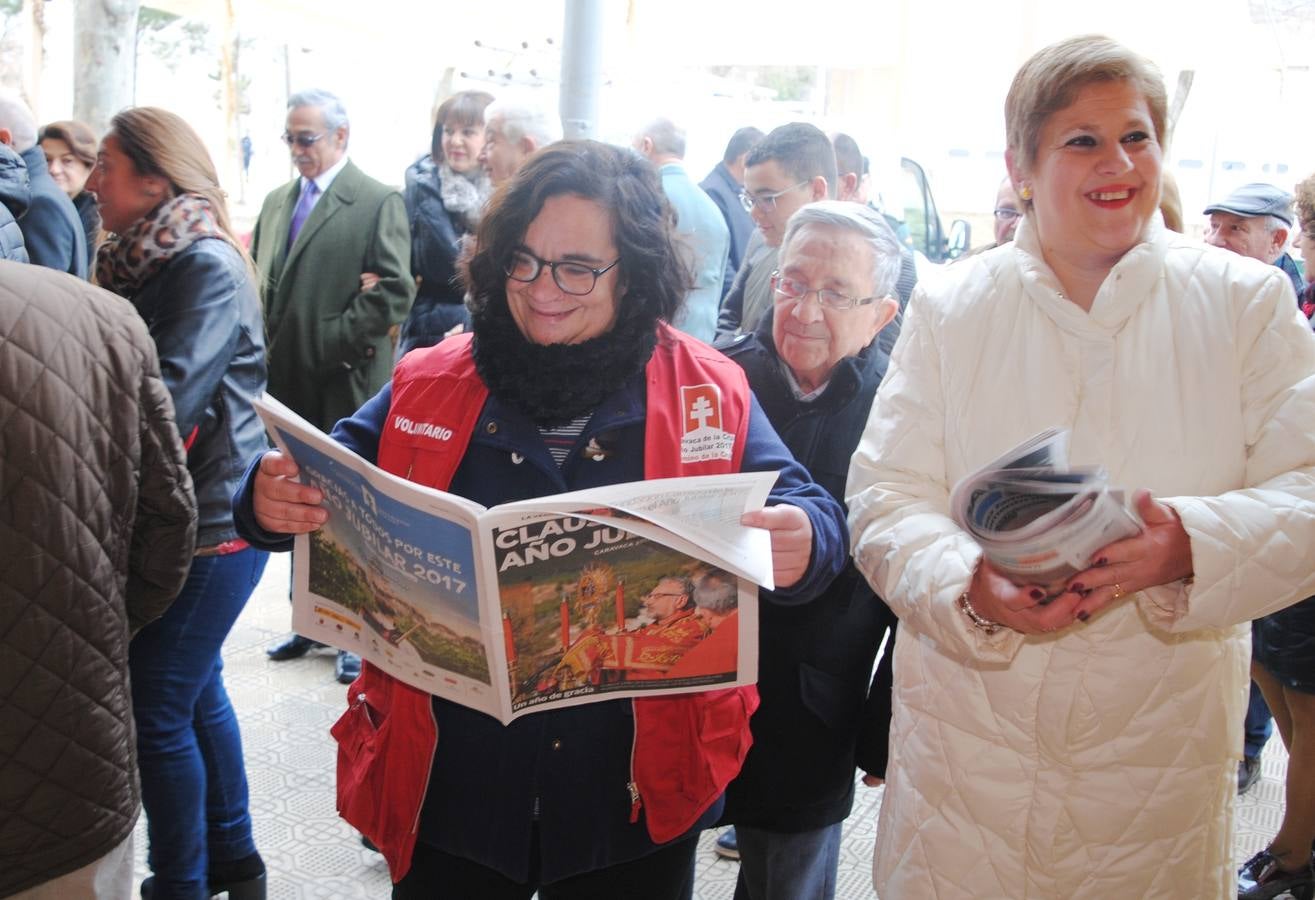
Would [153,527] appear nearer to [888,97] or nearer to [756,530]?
[756,530]

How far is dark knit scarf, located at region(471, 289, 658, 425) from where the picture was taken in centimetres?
171

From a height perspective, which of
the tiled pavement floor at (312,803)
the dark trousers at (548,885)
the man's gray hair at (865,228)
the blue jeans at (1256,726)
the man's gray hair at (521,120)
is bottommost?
the tiled pavement floor at (312,803)

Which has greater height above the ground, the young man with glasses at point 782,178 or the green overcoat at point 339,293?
the young man with glasses at point 782,178

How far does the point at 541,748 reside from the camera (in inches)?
66.9

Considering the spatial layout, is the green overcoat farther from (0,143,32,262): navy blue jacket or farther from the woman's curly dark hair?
the woman's curly dark hair

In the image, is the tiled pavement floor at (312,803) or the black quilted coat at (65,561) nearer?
the black quilted coat at (65,561)

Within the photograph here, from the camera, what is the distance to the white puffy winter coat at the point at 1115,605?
1.56m

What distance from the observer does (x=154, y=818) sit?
8.27 ft

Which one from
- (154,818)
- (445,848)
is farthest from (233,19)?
(445,848)

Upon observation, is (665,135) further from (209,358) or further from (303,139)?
(209,358)

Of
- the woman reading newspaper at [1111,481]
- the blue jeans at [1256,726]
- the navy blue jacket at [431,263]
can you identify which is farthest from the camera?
the navy blue jacket at [431,263]

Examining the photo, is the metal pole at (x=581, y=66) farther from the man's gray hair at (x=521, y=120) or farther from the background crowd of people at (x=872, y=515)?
the background crowd of people at (x=872, y=515)

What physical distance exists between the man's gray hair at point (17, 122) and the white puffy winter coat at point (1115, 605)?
3.91 m

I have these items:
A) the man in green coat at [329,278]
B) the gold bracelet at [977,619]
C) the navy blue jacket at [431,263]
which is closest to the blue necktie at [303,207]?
the man in green coat at [329,278]
